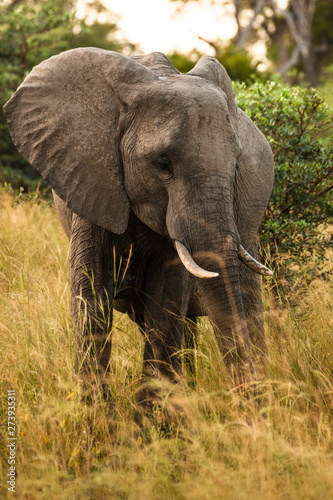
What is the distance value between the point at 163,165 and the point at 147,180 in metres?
0.13

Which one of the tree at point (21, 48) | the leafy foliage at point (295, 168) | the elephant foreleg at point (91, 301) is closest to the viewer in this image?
the elephant foreleg at point (91, 301)

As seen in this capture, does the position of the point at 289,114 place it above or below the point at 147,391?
above

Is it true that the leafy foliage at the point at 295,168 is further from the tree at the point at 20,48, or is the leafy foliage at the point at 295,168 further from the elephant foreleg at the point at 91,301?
the tree at the point at 20,48

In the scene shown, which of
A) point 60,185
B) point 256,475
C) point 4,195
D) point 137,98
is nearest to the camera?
point 256,475

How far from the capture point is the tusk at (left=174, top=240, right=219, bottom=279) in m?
2.91

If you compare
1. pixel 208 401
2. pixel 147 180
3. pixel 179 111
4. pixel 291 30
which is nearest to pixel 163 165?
pixel 147 180

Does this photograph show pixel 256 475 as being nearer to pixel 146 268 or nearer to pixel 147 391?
pixel 147 391

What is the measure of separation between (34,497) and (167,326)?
4.60ft

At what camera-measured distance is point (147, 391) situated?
3.83m

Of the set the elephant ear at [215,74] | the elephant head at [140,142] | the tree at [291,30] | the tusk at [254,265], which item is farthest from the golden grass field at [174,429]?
the tree at [291,30]

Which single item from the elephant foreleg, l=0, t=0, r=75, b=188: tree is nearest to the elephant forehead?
the elephant foreleg

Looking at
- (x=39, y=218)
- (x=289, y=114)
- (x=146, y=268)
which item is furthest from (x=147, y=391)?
(x=39, y=218)

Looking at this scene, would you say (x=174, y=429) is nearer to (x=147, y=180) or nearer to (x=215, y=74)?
(x=147, y=180)

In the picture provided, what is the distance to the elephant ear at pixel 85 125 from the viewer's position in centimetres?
335
